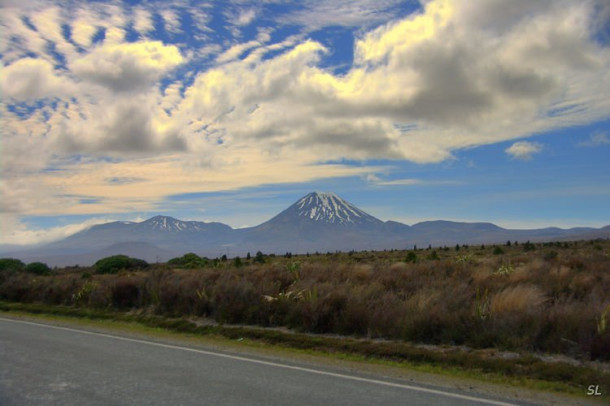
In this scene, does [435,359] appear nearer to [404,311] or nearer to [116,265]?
[404,311]

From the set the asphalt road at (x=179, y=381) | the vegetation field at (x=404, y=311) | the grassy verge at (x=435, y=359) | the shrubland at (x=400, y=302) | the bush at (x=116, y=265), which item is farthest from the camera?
the bush at (x=116, y=265)

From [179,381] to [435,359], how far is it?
4.71m

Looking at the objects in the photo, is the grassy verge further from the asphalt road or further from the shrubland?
the asphalt road

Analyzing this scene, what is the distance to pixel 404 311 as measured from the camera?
37.3ft

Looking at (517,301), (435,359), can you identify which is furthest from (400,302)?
(435,359)

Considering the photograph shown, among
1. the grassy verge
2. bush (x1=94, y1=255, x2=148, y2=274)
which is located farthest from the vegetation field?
bush (x1=94, y1=255, x2=148, y2=274)

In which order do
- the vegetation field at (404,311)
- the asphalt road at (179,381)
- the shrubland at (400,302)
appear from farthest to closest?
the shrubland at (400,302) < the vegetation field at (404,311) < the asphalt road at (179,381)

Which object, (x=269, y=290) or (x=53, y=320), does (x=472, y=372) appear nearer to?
(x=269, y=290)

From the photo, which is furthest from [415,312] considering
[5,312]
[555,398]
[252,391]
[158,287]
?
[5,312]

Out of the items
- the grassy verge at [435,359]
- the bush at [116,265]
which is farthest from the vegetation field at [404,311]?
the bush at [116,265]

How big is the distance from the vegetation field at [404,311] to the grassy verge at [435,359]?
0.02 m

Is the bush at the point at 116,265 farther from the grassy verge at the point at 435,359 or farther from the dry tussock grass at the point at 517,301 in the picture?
the dry tussock grass at the point at 517,301

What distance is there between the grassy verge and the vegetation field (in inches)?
1.0

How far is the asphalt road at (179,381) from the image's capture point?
643 centimetres
